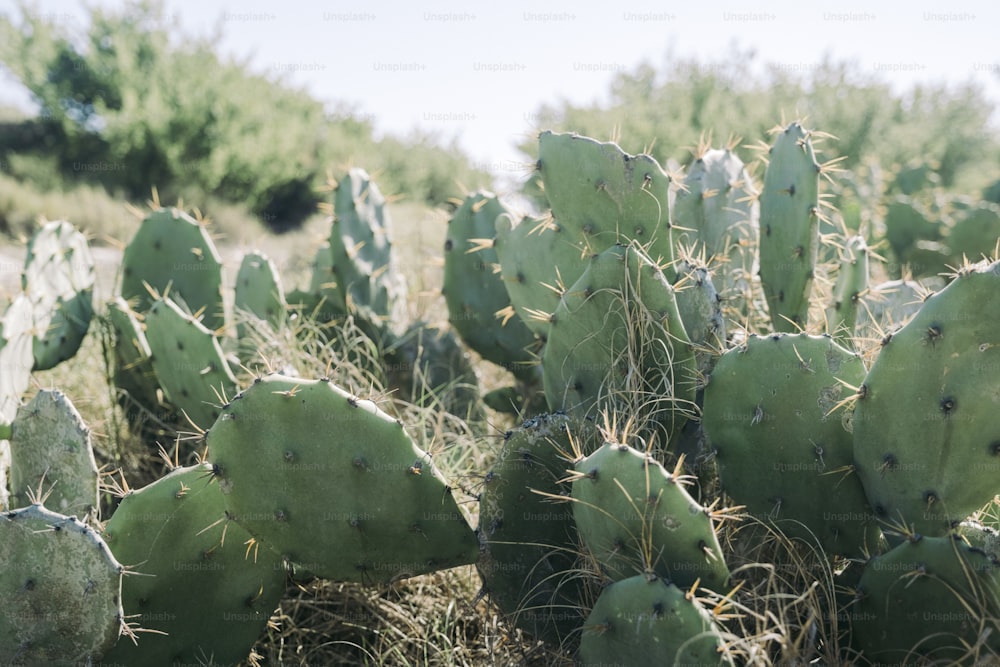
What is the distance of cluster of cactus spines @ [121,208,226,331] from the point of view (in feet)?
9.66

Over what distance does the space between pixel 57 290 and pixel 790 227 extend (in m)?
2.29

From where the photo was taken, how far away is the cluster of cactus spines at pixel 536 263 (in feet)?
6.87

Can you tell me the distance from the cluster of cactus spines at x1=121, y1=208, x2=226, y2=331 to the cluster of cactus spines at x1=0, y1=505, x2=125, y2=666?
1.41m

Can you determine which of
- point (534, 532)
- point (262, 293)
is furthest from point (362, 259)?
point (534, 532)

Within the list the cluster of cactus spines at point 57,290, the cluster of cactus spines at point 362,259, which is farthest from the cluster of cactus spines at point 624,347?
the cluster of cactus spines at point 57,290

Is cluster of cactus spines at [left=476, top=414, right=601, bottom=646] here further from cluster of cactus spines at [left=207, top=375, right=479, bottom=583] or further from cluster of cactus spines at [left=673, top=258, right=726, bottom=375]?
cluster of cactus spines at [left=673, top=258, right=726, bottom=375]

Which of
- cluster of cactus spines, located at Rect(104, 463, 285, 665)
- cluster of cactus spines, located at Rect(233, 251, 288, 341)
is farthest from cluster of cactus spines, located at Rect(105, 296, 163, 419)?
cluster of cactus spines, located at Rect(104, 463, 285, 665)

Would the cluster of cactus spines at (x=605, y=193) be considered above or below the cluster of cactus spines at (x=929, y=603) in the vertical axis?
above

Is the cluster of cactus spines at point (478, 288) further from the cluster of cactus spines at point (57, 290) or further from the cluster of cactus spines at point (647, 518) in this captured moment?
the cluster of cactus spines at point (647, 518)

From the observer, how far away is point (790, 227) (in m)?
2.22

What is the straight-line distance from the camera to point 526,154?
1098 centimetres

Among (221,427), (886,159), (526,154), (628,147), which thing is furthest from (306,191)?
(221,427)

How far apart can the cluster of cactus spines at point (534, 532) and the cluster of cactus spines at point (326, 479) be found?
91mm

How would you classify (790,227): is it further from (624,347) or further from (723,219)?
(624,347)
